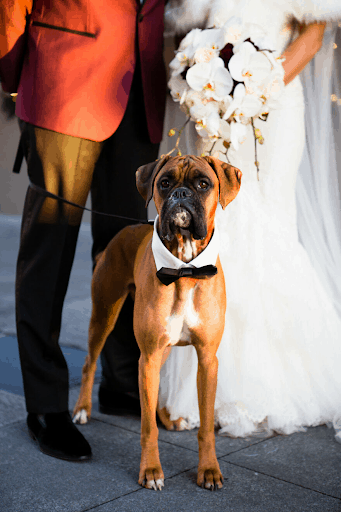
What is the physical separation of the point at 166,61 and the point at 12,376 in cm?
173

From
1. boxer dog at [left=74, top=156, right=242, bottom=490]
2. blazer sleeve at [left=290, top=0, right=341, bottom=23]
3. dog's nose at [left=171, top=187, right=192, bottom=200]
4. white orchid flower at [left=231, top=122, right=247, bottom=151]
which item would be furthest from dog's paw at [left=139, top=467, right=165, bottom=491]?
blazer sleeve at [left=290, top=0, right=341, bottom=23]

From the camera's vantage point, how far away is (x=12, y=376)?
266cm

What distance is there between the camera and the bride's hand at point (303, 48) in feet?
6.70

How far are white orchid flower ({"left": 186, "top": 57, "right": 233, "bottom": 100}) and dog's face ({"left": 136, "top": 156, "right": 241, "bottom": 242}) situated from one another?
321mm

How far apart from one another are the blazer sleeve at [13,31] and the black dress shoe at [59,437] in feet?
4.31

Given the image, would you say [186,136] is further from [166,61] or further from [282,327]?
[282,327]

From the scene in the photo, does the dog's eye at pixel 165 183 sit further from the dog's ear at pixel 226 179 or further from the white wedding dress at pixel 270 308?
the white wedding dress at pixel 270 308

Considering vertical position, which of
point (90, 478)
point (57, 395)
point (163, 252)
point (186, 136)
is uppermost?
point (186, 136)

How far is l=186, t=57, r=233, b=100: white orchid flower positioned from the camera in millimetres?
1755

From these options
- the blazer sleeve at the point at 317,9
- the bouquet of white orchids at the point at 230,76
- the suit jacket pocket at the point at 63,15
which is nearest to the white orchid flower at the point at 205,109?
the bouquet of white orchids at the point at 230,76

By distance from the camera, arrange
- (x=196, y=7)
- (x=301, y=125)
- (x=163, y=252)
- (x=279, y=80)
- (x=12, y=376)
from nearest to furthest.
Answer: (x=163, y=252) < (x=279, y=80) < (x=196, y=7) < (x=301, y=125) < (x=12, y=376)

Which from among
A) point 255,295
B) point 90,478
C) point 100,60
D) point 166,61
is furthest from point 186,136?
point 90,478

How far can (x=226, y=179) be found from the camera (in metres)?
1.59

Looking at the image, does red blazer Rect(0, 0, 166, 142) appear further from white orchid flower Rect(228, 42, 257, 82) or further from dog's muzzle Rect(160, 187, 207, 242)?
dog's muzzle Rect(160, 187, 207, 242)
